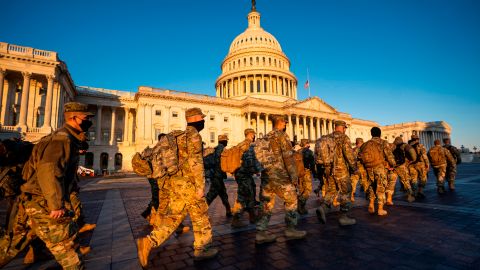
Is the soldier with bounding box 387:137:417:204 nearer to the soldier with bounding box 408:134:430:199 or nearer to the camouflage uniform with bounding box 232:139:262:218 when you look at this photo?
the soldier with bounding box 408:134:430:199

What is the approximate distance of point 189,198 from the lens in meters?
3.69

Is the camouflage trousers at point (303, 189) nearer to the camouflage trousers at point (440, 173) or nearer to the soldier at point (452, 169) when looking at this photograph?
the camouflage trousers at point (440, 173)

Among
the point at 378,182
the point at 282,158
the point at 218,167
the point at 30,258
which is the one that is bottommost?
the point at 30,258

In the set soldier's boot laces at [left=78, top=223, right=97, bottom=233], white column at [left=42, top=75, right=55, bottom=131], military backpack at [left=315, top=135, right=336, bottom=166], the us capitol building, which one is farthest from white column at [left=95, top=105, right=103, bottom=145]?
military backpack at [left=315, top=135, right=336, bottom=166]

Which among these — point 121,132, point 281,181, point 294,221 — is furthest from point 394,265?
point 121,132

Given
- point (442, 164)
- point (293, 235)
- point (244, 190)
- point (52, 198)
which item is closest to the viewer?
point (52, 198)

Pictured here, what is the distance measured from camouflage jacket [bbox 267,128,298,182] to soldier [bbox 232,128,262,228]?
0.64 meters

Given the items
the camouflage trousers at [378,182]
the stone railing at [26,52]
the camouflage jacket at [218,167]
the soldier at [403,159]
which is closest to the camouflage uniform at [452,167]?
the soldier at [403,159]

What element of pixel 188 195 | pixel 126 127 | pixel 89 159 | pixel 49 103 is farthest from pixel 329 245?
pixel 126 127

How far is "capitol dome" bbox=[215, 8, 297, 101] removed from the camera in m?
62.2

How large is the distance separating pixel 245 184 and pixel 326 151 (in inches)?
89.9

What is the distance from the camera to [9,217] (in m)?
3.41

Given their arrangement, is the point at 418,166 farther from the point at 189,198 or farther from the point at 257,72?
the point at 257,72

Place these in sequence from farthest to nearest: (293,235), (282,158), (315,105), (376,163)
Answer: (315,105) → (376,163) → (282,158) → (293,235)
